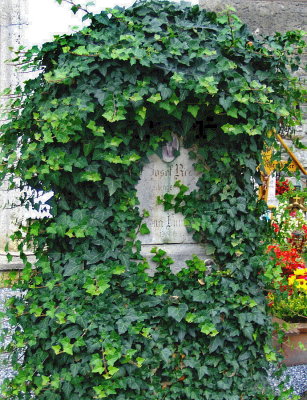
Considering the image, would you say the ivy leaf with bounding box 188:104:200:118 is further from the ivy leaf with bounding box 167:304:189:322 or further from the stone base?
the ivy leaf with bounding box 167:304:189:322

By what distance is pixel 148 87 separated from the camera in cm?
240

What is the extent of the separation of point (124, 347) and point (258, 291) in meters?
0.82

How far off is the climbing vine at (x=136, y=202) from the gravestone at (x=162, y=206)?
0.05 m

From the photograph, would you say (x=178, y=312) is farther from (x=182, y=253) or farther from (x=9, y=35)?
(x=9, y=35)

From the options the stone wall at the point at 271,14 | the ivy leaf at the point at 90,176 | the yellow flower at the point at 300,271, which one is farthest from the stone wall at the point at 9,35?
the stone wall at the point at 271,14

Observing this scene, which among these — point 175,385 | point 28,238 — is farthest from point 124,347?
point 28,238

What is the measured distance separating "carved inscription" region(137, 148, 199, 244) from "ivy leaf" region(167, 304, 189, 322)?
37cm

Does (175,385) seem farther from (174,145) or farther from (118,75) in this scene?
(118,75)

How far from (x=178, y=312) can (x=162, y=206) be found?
1.88 ft

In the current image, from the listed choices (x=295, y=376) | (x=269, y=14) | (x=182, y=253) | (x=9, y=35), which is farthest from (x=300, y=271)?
(x=269, y=14)

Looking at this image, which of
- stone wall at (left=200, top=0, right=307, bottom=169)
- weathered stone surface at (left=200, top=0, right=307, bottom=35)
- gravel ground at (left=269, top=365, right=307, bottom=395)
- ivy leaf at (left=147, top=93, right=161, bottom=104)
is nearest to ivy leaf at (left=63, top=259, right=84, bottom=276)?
ivy leaf at (left=147, top=93, right=161, bottom=104)

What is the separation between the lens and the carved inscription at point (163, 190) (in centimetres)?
266

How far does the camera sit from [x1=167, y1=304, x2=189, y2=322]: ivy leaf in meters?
2.52

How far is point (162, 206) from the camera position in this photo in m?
2.69
